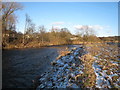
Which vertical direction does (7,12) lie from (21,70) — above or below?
above

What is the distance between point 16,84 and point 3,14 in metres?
23.7

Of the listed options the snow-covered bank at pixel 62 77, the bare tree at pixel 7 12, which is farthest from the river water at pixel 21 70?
the bare tree at pixel 7 12

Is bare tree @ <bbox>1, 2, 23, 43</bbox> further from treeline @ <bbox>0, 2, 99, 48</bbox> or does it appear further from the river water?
the river water

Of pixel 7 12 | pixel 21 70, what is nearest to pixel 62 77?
pixel 21 70

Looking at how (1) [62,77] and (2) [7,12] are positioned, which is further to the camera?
(2) [7,12]

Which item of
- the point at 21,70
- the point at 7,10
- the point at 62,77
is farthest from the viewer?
the point at 7,10

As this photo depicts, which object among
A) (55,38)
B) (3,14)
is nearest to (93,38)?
(55,38)

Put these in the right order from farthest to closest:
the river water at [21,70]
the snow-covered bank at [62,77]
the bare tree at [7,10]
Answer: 1. the bare tree at [7,10]
2. the river water at [21,70]
3. the snow-covered bank at [62,77]

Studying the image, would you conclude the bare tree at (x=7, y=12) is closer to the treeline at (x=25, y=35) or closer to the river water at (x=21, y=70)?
the treeline at (x=25, y=35)

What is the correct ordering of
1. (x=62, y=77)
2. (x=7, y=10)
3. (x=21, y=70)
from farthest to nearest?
1. (x=7, y=10)
2. (x=21, y=70)
3. (x=62, y=77)

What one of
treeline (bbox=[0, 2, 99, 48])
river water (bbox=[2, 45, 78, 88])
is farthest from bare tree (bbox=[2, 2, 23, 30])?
river water (bbox=[2, 45, 78, 88])

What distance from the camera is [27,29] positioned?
32000 mm

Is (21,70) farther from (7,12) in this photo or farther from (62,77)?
(7,12)

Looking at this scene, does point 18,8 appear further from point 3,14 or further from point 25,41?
point 25,41
